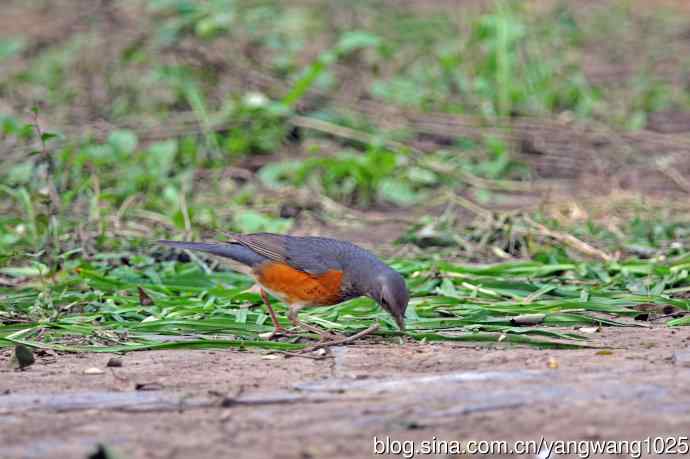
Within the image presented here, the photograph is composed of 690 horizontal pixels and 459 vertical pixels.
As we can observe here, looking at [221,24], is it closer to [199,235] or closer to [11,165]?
[11,165]

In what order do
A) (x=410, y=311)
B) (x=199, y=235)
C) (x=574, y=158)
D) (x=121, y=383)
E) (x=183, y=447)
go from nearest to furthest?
(x=183, y=447)
(x=121, y=383)
(x=410, y=311)
(x=199, y=235)
(x=574, y=158)

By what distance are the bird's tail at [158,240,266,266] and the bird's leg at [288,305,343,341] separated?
0.40 meters

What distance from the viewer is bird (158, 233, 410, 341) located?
538cm

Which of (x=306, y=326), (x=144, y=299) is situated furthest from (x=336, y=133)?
(x=306, y=326)

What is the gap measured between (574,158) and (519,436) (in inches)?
294

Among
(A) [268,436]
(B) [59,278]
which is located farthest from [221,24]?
(A) [268,436]

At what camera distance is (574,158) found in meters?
10.6

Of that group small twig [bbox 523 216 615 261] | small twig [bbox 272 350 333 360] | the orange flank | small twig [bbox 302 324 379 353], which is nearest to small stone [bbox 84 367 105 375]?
small twig [bbox 272 350 333 360]

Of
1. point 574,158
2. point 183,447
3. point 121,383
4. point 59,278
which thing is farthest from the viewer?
point 574,158

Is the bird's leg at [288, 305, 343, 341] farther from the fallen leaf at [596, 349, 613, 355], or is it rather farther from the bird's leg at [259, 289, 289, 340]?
the fallen leaf at [596, 349, 613, 355]

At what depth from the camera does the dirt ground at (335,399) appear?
3500 millimetres

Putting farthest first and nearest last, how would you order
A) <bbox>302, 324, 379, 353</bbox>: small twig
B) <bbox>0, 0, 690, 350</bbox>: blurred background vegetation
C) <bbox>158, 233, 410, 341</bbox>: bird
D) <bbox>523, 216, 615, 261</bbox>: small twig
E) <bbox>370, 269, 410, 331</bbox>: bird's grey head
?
1. <bbox>0, 0, 690, 350</bbox>: blurred background vegetation
2. <bbox>523, 216, 615, 261</bbox>: small twig
3. <bbox>158, 233, 410, 341</bbox>: bird
4. <bbox>370, 269, 410, 331</bbox>: bird's grey head
5. <bbox>302, 324, 379, 353</bbox>: small twig

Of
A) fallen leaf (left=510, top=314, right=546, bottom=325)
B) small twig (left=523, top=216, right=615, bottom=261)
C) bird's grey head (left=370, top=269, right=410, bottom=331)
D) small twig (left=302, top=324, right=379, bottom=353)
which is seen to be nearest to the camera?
small twig (left=302, top=324, right=379, bottom=353)

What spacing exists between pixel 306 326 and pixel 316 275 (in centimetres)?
27
